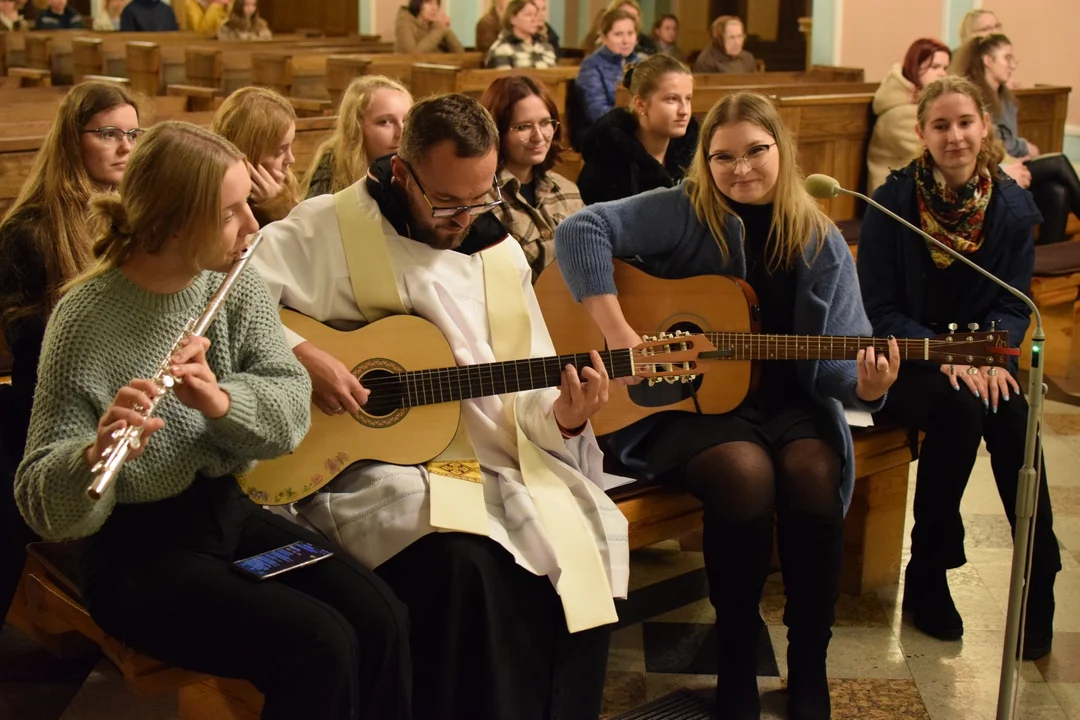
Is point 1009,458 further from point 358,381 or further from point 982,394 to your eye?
point 358,381

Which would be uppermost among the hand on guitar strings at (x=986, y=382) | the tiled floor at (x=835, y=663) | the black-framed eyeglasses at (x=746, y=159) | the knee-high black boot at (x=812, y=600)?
the black-framed eyeglasses at (x=746, y=159)

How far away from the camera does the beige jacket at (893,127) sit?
644cm

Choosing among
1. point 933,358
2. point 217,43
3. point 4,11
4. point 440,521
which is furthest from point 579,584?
point 4,11

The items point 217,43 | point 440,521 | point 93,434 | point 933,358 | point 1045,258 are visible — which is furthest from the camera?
point 217,43

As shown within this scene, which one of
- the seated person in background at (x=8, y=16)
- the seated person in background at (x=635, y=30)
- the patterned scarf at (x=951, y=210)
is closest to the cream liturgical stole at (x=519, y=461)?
the patterned scarf at (x=951, y=210)

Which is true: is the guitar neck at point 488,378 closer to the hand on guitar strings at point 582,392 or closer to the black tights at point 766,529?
the hand on guitar strings at point 582,392

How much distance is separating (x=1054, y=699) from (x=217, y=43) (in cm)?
897

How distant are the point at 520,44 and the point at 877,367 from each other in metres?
5.84

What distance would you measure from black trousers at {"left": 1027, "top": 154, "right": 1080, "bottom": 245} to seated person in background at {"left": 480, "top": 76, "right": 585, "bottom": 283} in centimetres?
307

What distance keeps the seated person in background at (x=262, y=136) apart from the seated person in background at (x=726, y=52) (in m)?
7.35

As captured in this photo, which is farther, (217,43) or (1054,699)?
(217,43)

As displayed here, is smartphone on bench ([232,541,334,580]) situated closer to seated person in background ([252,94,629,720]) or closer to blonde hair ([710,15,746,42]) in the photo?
seated person in background ([252,94,629,720])

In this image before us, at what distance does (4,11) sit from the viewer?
41.3 feet

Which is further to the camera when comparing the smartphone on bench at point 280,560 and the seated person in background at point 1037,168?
the seated person in background at point 1037,168
